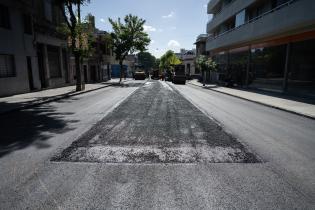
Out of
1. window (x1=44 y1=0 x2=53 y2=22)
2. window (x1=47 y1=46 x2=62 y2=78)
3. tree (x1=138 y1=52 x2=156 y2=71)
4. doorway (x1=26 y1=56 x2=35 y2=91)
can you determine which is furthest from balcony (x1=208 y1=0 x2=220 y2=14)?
tree (x1=138 y1=52 x2=156 y2=71)

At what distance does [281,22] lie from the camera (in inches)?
638

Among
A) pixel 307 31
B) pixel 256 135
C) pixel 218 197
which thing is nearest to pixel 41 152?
pixel 218 197

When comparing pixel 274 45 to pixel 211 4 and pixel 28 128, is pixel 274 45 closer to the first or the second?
pixel 211 4

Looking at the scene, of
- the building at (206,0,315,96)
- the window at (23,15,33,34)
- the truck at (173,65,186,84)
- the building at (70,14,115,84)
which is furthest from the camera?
the truck at (173,65,186,84)

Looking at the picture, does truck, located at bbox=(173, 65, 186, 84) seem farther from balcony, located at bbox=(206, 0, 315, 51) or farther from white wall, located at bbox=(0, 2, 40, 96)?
white wall, located at bbox=(0, 2, 40, 96)

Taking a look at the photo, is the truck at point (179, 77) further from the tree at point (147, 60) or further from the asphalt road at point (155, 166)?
the tree at point (147, 60)

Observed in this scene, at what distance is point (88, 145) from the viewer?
5477 millimetres

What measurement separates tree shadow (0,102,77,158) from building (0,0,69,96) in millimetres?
8243

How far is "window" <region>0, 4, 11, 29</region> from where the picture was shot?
15.7 m

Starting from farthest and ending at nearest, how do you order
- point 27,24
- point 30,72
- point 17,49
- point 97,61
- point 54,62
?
point 97,61 < point 54,62 < point 30,72 < point 27,24 < point 17,49

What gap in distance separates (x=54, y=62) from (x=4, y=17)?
7.86 metres

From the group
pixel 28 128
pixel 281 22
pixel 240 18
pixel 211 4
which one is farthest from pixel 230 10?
pixel 28 128

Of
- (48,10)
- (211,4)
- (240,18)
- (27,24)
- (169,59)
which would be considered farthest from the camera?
(169,59)

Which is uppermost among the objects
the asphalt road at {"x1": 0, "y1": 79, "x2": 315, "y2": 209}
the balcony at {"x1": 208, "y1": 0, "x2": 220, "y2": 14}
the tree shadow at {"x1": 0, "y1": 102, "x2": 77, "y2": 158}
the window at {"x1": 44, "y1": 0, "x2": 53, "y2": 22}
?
the balcony at {"x1": 208, "y1": 0, "x2": 220, "y2": 14}
